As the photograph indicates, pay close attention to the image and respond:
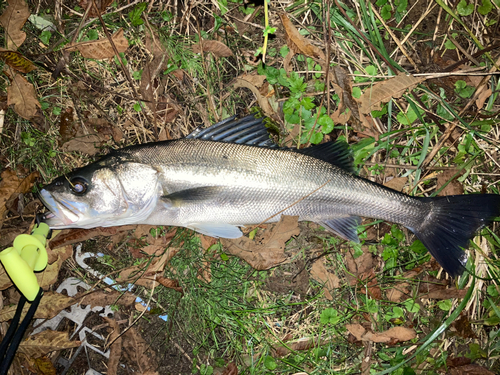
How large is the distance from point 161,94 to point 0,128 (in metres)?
1.88

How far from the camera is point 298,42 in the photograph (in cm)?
378

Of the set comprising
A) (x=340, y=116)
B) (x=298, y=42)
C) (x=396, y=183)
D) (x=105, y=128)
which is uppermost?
(x=298, y=42)

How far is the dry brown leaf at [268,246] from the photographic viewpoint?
3.60 metres

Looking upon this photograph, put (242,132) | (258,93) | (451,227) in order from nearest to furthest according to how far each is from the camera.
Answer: (451,227)
(242,132)
(258,93)

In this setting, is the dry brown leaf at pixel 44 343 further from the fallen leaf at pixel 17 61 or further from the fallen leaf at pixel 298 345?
the fallen leaf at pixel 17 61

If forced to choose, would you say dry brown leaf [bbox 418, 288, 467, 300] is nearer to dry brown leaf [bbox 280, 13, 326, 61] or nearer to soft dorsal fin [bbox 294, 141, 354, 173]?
soft dorsal fin [bbox 294, 141, 354, 173]

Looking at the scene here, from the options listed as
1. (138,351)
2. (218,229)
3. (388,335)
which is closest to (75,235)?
(138,351)

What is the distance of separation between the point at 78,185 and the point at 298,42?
2696mm

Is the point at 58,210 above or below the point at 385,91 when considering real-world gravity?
below

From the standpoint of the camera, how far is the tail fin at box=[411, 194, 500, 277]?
137 inches

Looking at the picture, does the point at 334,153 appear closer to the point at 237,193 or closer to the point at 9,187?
the point at 237,193

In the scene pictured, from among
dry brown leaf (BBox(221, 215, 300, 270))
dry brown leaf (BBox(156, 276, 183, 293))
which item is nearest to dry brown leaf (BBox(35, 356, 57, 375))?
dry brown leaf (BBox(156, 276, 183, 293))

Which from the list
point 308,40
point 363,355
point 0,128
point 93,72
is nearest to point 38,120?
point 0,128

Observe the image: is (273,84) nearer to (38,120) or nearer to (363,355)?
(38,120)
